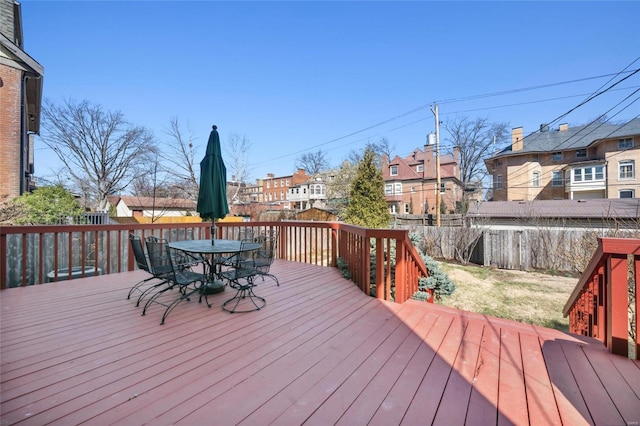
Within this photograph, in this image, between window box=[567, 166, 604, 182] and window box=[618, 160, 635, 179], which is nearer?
window box=[618, 160, 635, 179]

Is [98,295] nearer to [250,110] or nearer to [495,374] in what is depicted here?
[495,374]

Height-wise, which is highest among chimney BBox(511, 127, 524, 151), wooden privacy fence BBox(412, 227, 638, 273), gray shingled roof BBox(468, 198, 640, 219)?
chimney BBox(511, 127, 524, 151)

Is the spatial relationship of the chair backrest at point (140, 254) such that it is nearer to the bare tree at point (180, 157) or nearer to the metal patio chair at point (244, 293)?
the metal patio chair at point (244, 293)

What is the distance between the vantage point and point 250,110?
18.4 meters

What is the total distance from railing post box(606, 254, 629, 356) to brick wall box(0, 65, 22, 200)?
13.3 m

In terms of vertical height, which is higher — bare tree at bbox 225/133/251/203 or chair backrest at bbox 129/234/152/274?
bare tree at bbox 225/133/251/203

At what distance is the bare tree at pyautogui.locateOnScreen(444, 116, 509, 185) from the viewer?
2870cm

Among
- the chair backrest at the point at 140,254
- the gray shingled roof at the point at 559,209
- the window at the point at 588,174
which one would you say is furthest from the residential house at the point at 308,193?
the chair backrest at the point at 140,254

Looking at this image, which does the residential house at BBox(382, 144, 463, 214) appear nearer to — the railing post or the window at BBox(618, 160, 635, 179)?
the window at BBox(618, 160, 635, 179)

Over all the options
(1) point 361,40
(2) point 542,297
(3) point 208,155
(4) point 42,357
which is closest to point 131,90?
(1) point 361,40

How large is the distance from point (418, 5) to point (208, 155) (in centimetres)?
878

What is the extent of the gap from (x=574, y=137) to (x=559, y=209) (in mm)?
13267

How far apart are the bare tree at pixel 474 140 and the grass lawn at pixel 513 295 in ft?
75.8

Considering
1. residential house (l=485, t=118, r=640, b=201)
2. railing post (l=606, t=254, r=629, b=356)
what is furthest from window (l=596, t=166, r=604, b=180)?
railing post (l=606, t=254, r=629, b=356)
